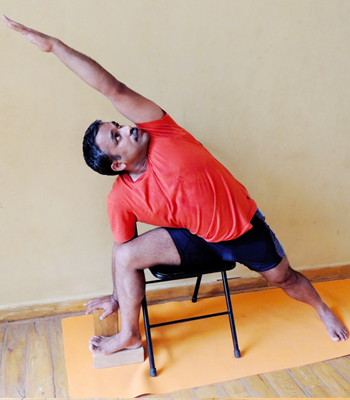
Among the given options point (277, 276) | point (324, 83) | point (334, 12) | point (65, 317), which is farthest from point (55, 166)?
point (334, 12)

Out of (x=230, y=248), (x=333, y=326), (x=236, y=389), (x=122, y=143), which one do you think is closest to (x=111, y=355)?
(x=236, y=389)

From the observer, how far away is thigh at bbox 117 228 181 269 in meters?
1.86

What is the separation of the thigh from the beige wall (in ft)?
1.63

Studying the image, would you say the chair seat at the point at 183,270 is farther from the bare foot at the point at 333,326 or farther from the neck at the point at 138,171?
the bare foot at the point at 333,326

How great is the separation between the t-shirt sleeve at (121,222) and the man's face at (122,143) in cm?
21

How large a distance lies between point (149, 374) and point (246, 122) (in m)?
1.48

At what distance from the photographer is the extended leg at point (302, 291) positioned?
2.01 metres

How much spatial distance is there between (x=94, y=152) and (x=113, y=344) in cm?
96

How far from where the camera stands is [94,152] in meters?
1.70

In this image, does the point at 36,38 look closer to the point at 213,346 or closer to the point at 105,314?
the point at 105,314

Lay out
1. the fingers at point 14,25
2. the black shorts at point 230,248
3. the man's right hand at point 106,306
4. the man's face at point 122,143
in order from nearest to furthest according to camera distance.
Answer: the fingers at point 14,25 < the man's face at point 122,143 < the black shorts at point 230,248 < the man's right hand at point 106,306

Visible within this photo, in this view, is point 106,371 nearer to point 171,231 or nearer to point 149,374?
point 149,374

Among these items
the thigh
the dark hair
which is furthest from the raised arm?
the thigh

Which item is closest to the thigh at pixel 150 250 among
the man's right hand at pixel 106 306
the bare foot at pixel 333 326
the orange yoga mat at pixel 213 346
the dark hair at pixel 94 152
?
the man's right hand at pixel 106 306
